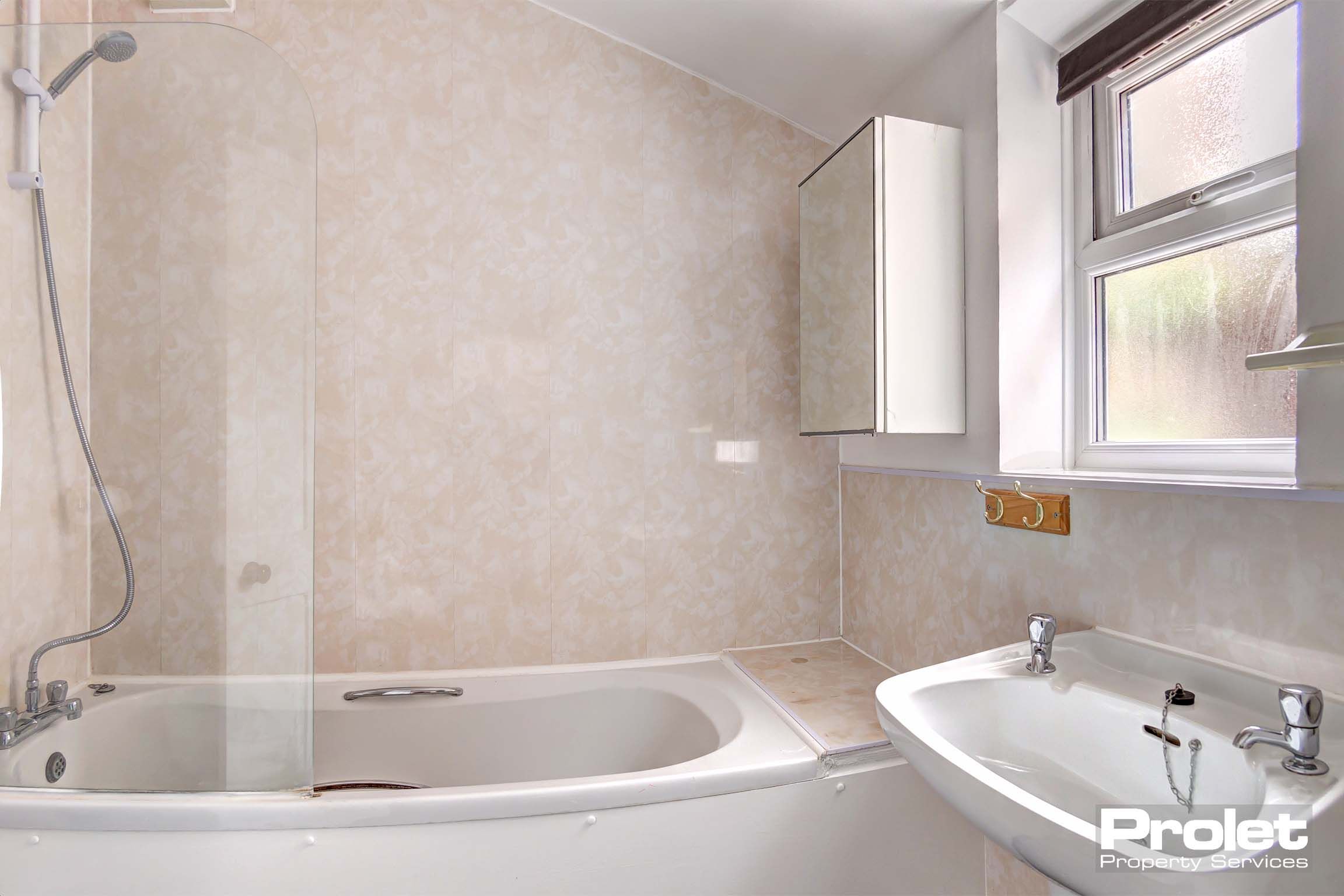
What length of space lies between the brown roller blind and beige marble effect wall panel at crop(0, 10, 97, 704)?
198 centimetres

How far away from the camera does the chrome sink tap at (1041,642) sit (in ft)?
3.90

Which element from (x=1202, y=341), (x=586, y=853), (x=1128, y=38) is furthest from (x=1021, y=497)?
(x=586, y=853)

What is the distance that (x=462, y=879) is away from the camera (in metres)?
1.26

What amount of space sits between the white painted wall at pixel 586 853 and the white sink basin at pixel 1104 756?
38cm

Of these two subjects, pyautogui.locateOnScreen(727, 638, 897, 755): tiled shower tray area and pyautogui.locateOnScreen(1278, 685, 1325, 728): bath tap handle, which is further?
pyautogui.locateOnScreen(727, 638, 897, 755): tiled shower tray area

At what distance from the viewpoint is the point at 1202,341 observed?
1.25m

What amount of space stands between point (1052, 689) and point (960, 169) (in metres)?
1.14

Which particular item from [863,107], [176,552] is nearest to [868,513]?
[863,107]

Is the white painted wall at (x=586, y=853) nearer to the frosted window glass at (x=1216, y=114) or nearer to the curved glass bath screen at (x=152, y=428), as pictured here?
the curved glass bath screen at (x=152, y=428)

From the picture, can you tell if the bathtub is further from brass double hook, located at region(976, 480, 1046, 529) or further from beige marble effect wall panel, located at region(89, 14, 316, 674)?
brass double hook, located at region(976, 480, 1046, 529)

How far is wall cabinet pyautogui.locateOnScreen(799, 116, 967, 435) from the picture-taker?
60.2 inches

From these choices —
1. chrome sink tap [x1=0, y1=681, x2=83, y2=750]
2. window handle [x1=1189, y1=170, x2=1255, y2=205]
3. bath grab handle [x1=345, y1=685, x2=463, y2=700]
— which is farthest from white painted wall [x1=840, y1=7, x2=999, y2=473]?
chrome sink tap [x1=0, y1=681, x2=83, y2=750]

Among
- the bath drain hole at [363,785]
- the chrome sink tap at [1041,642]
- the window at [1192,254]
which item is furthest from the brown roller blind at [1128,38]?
the bath drain hole at [363,785]

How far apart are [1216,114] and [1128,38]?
0.71 feet
